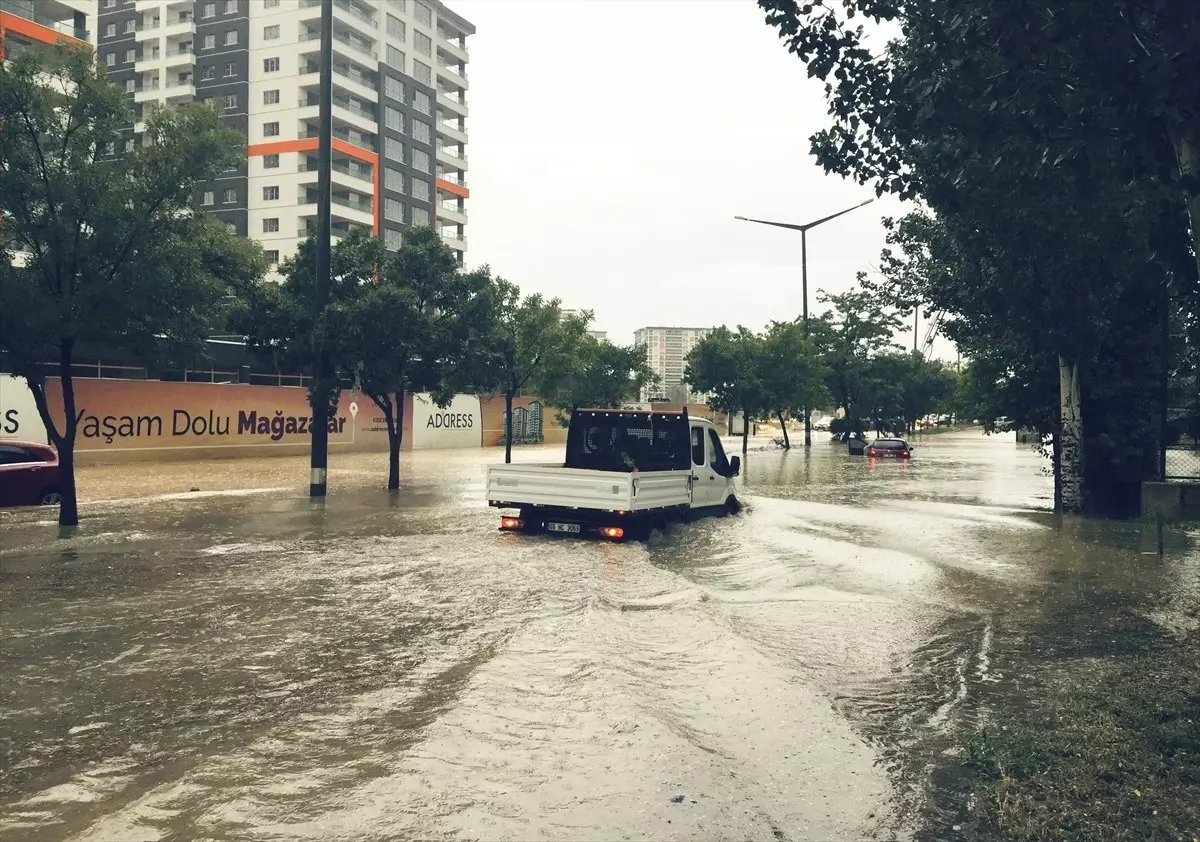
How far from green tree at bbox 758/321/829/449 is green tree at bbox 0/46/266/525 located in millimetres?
39592

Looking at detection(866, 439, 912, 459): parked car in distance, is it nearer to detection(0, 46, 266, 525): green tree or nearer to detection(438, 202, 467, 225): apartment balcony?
detection(0, 46, 266, 525): green tree

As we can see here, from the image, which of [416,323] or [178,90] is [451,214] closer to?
[178,90]

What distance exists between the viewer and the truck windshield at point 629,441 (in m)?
15.0

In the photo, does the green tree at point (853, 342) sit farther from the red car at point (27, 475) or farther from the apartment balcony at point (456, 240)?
the red car at point (27, 475)

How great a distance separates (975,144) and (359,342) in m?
14.4

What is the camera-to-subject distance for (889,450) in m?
43.7

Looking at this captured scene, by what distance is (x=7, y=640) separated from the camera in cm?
747

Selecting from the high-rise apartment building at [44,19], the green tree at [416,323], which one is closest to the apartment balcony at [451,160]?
the high-rise apartment building at [44,19]

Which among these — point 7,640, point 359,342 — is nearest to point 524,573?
point 7,640

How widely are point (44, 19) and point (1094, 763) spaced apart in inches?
2235

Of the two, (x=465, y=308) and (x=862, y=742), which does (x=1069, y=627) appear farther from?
(x=465, y=308)

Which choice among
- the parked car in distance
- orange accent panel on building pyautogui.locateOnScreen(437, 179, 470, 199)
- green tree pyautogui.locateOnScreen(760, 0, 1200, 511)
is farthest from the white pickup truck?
orange accent panel on building pyautogui.locateOnScreen(437, 179, 470, 199)

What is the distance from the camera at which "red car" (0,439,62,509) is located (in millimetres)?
17344

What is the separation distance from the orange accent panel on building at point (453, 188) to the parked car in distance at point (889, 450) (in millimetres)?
50171
